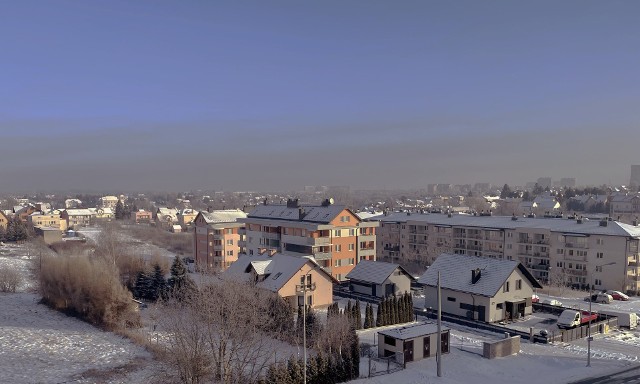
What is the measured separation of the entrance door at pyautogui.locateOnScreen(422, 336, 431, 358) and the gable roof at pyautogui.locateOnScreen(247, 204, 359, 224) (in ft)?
91.4

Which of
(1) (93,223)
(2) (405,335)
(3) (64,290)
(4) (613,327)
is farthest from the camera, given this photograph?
(1) (93,223)

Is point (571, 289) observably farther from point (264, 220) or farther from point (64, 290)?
point (64, 290)

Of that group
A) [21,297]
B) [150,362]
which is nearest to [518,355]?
[150,362]

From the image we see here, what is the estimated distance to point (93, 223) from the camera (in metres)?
166

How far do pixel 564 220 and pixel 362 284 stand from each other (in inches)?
1296

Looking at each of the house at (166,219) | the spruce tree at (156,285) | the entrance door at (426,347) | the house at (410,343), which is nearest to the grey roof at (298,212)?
the spruce tree at (156,285)

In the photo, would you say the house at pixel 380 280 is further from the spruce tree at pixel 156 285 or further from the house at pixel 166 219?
the house at pixel 166 219

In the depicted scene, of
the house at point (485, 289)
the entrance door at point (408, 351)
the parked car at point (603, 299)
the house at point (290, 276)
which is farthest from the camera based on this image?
the parked car at point (603, 299)

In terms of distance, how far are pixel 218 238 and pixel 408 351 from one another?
45368 mm

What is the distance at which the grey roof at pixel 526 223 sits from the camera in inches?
2394

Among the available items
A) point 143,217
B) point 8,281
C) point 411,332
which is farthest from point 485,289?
point 143,217

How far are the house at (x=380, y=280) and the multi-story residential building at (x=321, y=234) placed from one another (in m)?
7.15

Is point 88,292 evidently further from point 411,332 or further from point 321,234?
point 411,332

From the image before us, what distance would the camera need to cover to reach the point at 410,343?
31344 mm
